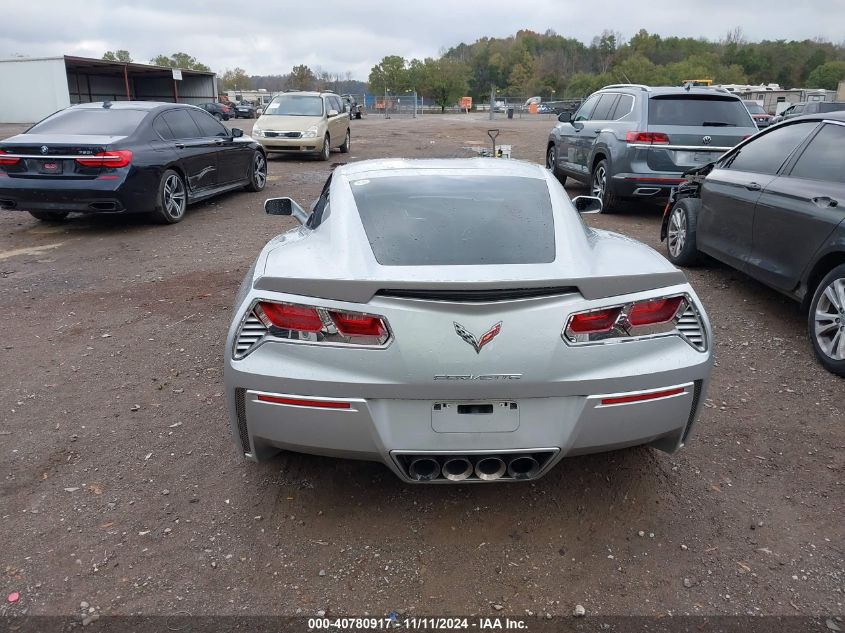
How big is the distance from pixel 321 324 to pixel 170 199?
7.25 meters

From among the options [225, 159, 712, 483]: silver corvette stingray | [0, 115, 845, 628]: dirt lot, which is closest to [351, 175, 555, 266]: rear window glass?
[225, 159, 712, 483]: silver corvette stingray

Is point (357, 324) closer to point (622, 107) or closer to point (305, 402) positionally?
point (305, 402)

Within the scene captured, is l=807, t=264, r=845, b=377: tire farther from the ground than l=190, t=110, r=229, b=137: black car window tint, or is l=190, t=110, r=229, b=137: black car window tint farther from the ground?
l=190, t=110, r=229, b=137: black car window tint

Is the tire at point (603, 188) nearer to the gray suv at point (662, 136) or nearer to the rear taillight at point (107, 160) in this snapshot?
the gray suv at point (662, 136)

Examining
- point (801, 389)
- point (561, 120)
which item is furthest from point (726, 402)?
point (561, 120)

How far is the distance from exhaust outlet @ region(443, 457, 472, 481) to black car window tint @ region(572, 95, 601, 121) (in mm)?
9534

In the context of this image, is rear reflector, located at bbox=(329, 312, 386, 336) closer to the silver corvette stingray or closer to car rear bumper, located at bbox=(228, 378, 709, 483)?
the silver corvette stingray

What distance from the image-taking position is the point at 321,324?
2.52m

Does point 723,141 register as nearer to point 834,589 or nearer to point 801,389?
point 801,389

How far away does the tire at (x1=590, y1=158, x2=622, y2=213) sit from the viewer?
9594mm

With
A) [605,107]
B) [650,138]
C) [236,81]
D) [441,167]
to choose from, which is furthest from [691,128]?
[236,81]

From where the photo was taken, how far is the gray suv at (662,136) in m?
8.98

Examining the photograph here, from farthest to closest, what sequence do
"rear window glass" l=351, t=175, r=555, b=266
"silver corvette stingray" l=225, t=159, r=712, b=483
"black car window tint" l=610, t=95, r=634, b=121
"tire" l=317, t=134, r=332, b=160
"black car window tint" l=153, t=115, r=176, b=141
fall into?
"tire" l=317, t=134, r=332, b=160, "black car window tint" l=610, t=95, r=634, b=121, "black car window tint" l=153, t=115, r=176, b=141, "rear window glass" l=351, t=175, r=555, b=266, "silver corvette stingray" l=225, t=159, r=712, b=483

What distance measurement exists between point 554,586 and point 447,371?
0.91m
